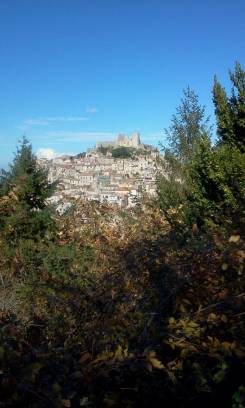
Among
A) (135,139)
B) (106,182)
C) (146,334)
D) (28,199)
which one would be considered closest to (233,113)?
(28,199)

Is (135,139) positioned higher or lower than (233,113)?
higher

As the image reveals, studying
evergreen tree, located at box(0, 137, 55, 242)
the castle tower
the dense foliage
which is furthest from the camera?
the castle tower

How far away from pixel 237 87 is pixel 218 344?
1246 cm

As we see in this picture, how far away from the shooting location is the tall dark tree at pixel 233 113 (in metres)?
12.9

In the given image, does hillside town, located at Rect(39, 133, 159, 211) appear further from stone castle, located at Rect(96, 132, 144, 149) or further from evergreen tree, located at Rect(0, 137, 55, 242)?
stone castle, located at Rect(96, 132, 144, 149)

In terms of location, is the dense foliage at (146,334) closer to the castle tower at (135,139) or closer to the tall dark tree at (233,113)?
the tall dark tree at (233,113)

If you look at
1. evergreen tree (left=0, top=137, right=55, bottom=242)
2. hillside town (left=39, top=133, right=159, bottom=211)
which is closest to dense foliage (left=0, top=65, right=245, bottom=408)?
evergreen tree (left=0, top=137, right=55, bottom=242)

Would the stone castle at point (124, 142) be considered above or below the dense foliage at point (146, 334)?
above

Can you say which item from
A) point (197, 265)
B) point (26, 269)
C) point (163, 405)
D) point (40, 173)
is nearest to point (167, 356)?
point (163, 405)

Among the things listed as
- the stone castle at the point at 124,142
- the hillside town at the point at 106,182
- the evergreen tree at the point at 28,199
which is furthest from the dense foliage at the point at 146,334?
the stone castle at the point at 124,142

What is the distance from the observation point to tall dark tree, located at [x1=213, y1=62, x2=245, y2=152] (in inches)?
510

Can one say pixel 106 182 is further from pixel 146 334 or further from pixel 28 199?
pixel 146 334

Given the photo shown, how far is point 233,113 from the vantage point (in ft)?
43.2

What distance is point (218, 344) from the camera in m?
2.23
